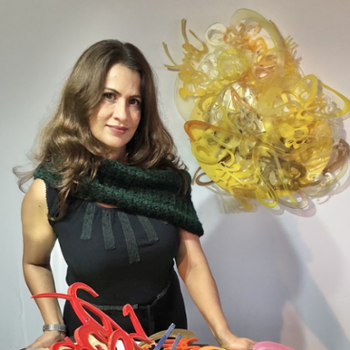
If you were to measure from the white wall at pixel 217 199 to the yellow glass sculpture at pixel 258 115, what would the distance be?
0.20 ft

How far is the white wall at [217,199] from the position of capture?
1330 millimetres

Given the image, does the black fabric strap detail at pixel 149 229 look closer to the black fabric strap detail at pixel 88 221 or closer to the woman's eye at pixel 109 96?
the black fabric strap detail at pixel 88 221

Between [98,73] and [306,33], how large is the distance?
89 cm

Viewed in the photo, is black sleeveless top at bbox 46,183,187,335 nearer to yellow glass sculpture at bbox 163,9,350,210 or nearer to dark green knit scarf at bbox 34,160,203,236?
dark green knit scarf at bbox 34,160,203,236

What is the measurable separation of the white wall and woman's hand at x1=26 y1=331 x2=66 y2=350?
68 cm

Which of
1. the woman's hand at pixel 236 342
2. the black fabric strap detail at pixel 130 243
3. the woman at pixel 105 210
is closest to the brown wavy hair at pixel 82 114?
the woman at pixel 105 210

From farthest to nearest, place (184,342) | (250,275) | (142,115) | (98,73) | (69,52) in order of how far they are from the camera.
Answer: (250,275) → (69,52) → (142,115) → (98,73) → (184,342)

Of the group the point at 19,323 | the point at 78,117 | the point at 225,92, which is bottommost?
the point at 19,323

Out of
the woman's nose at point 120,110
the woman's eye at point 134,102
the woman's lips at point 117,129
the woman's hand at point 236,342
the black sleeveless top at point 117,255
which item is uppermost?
the woman's eye at point 134,102

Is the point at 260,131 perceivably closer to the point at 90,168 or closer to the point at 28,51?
the point at 90,168

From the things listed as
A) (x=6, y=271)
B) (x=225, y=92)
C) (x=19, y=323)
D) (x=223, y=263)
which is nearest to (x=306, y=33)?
(x=225, y=92)

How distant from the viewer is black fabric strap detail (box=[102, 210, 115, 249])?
792 millimetres

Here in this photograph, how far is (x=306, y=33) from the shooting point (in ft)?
4.46

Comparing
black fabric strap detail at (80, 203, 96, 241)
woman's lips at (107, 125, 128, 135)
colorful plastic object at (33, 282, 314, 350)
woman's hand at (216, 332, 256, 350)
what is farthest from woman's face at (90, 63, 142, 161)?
woman's hand at (216, 332, 256, 350)
